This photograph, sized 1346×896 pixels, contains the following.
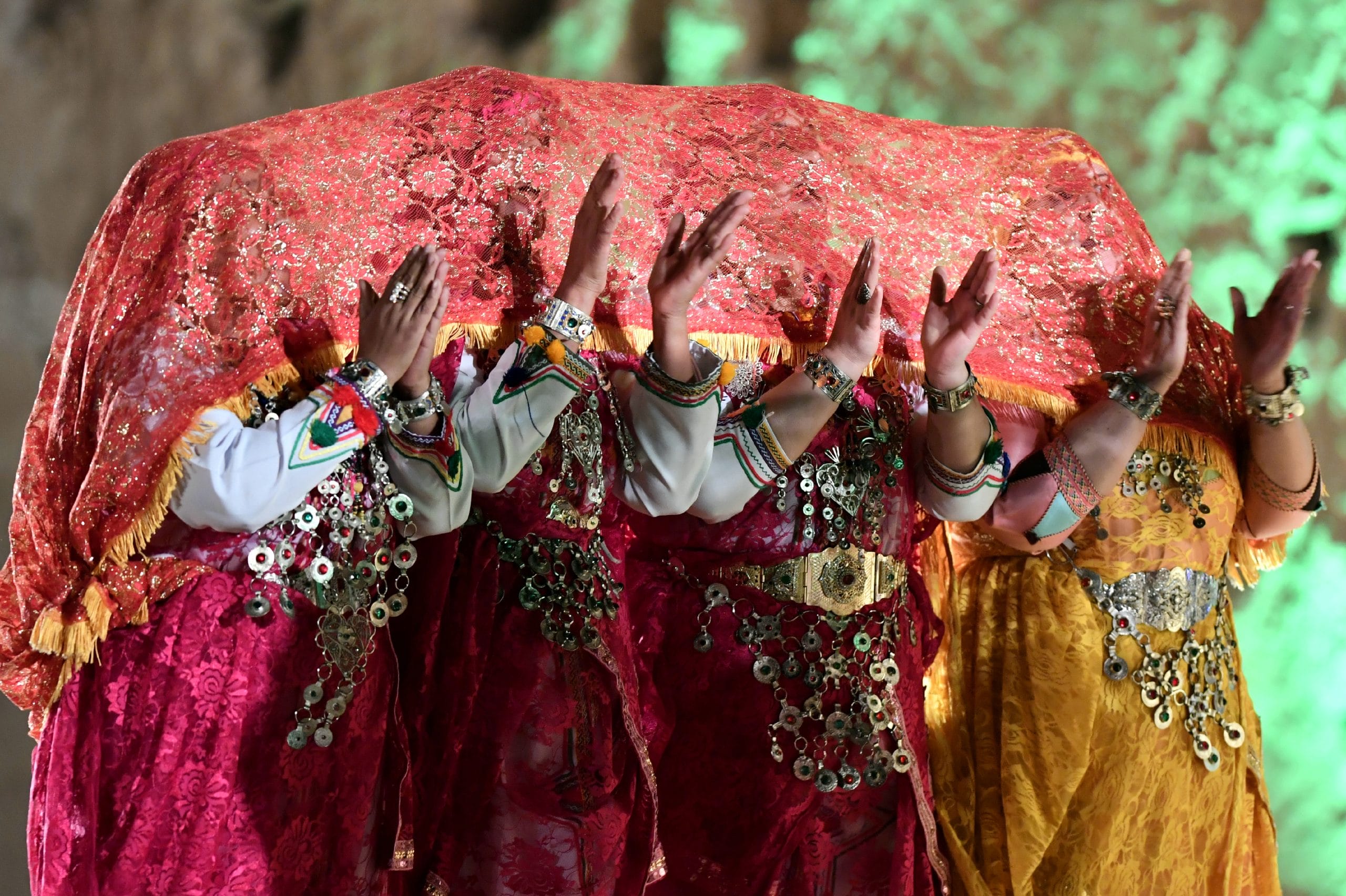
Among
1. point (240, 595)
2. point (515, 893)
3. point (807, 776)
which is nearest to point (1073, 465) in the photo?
point (807, 776)

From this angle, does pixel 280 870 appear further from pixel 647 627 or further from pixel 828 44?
pixel 828 44

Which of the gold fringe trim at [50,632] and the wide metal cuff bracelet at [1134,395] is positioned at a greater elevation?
the wide metal cuff bracelet at [1134,395]

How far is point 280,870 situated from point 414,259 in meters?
0.80

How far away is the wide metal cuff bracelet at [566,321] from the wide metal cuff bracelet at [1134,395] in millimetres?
897

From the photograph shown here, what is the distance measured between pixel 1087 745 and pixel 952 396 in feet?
2.03

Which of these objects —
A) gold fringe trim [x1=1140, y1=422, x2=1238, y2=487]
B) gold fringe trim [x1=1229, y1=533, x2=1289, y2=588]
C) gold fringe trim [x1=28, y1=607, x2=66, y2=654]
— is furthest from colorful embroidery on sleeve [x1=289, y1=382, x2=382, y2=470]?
gold fringe trim [x1=1229, y1=533, x2=1289, y2=588]

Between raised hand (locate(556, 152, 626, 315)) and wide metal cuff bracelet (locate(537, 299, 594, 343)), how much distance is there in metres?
0.02

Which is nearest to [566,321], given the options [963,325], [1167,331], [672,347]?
[672,347]

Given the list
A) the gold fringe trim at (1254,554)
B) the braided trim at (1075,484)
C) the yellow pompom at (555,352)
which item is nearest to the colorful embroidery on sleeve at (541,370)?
the yellow pompom at (555,352)

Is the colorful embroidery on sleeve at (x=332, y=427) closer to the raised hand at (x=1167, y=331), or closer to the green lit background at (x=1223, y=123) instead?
the raised hand at (x=1167, y=331)

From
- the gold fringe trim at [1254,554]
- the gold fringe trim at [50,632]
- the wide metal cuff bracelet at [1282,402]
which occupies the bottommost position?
the gold fringe trim at [50,632]

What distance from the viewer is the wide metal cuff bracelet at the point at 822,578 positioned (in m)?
2.08

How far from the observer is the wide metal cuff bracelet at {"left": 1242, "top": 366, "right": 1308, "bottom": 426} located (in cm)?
227

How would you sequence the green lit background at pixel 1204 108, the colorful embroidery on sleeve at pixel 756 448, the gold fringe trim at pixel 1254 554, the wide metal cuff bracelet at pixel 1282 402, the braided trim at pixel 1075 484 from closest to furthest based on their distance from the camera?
the colorful embroidery on sleeve at pixel 756 448 < the braided trim at pixel 1075 484 < the wide metal cuff bracelet at pixel 1282 402 < the gold fringe trim at pixel 1254 554 < the green lit background at pixel 1204 108
